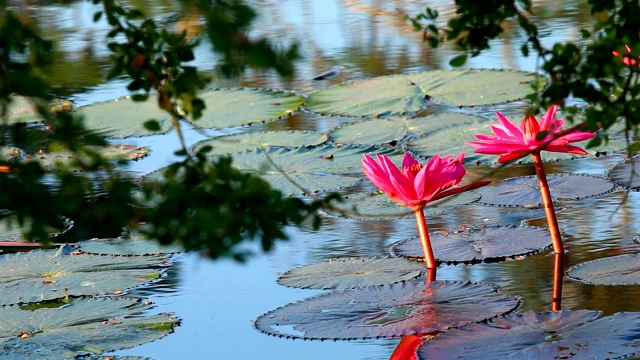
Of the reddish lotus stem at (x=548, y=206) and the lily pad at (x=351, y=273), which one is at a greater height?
the reddish lotus stem at (x=548, y=206)

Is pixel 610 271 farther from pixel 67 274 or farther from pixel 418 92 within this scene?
pixel 418 92

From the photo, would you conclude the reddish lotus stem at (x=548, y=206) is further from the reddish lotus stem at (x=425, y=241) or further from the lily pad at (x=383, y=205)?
the lily pad at (x=383, y=205)

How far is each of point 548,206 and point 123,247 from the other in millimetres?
1007

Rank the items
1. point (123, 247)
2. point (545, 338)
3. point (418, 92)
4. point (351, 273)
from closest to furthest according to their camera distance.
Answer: point (545, 338) → point (351, 273) → point (123, 247) → point (418, 92)

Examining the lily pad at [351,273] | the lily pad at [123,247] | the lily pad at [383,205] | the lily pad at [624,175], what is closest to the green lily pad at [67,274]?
the lily pad at [123,247]

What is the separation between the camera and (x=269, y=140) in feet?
10.6

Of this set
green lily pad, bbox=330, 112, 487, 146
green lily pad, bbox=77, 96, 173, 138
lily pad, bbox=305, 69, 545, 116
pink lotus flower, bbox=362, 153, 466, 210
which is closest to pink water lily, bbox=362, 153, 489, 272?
pink lotus flower, bbox=362, 153, 466, 210

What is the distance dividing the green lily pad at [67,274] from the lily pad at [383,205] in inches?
19.9

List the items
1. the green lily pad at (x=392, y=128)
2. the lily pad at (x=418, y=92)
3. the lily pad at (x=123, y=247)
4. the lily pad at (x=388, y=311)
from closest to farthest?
the lily pad at (x=388, y=311) < the lily pad at (x=123, y=247) < the green lily pad at (x=392, y=128) < the lily pad at (x=418, y=92)

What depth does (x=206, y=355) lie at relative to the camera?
1961 mm

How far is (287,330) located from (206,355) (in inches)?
6.1

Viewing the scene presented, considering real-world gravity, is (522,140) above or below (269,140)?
above

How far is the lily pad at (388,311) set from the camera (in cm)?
192

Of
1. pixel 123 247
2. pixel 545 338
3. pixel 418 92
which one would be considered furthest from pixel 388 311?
pixel 418 92
